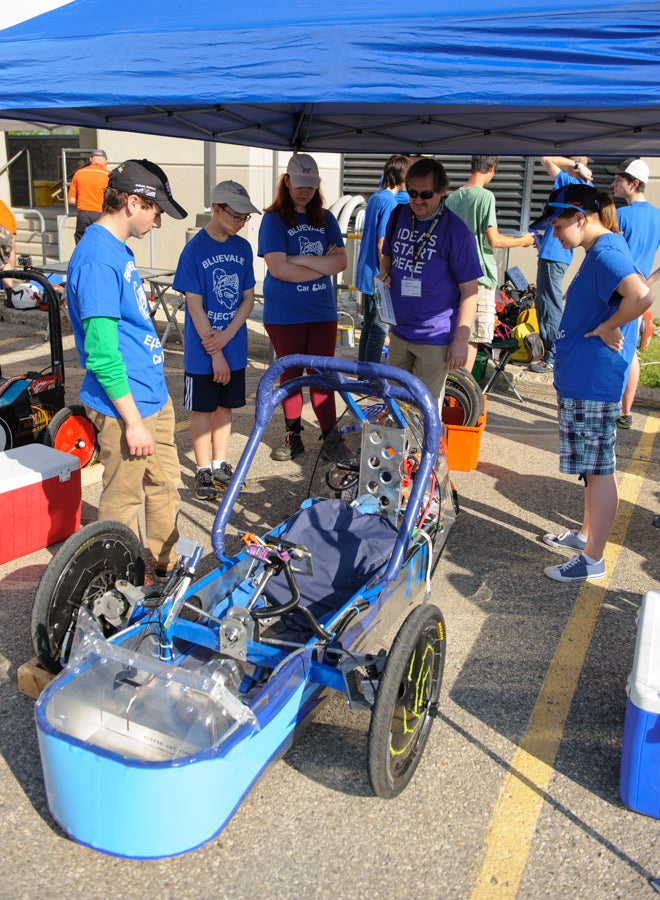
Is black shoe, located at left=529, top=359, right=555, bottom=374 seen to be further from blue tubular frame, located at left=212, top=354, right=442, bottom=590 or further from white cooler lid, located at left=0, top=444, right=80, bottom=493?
white cooler lid, located at left=0, top=444, right=80, bottom=493

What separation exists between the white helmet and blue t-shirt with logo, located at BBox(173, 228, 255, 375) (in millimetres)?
5217

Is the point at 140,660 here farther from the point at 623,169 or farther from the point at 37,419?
the point at 623,169

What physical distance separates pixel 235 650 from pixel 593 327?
2.32 m

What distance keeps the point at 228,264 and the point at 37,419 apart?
1.63 metres

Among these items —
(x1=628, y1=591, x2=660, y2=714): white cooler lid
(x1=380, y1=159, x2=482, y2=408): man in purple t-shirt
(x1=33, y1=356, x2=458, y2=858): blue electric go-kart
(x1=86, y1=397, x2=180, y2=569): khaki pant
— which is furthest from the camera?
(x1=380, y1=159, x2=482, y2=408): man in purple t-shirt

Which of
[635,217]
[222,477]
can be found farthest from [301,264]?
[635,217]

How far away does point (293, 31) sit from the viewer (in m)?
3.63

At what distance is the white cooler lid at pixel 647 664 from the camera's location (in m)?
2.64

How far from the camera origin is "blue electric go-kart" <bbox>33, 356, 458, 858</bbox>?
2.40 meters

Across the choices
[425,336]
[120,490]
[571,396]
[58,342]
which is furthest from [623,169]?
[120,490]

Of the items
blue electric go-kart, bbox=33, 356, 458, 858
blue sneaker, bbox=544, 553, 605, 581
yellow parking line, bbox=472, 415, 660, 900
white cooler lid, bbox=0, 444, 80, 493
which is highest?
white cooler lid, bbox=0, 444, 80, 493

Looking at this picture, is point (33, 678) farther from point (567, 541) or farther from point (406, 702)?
point (567, 541)

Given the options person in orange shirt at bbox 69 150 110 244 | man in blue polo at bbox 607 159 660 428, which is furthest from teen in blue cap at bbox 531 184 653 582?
person in orange shirt at bbox 69 150 110 244

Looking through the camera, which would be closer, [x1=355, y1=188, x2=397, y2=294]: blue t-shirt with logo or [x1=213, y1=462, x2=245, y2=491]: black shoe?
[x1=213, y1=462, x2=245, y2=491]: black shoe
